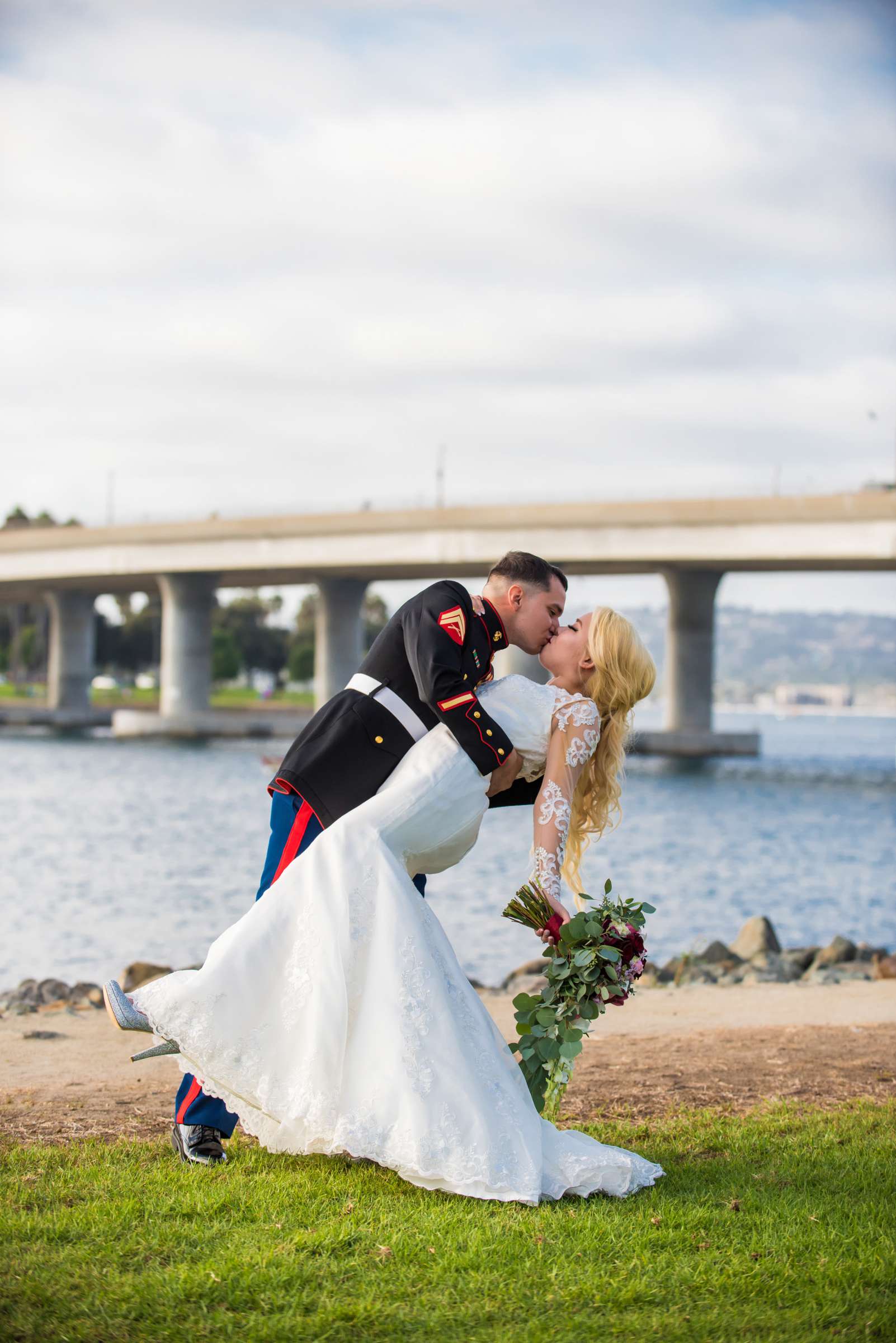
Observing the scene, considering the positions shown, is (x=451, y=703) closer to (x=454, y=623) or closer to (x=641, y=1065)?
(x=454, y=623)

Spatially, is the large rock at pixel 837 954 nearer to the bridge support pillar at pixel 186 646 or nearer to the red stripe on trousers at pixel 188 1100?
the red stripe on trousers at pixel 188 1100

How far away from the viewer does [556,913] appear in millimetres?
5059

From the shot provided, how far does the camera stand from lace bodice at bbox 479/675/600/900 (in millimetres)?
5008

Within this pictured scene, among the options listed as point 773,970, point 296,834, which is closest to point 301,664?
point 773,970

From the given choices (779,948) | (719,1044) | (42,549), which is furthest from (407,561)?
(719,1044)

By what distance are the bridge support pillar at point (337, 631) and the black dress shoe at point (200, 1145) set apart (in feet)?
180

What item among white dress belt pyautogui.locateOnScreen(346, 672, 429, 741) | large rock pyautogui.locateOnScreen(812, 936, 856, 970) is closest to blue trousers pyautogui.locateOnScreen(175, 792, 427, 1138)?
white dress belt pyautogui.locateOnScreen(346, 672, 429, 741)

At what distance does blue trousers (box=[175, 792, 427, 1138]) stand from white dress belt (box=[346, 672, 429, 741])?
47cm

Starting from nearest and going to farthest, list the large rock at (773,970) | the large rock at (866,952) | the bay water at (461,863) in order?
the large rock at (773,970) → the large rock at (866,952) → the bay water at (461,863)

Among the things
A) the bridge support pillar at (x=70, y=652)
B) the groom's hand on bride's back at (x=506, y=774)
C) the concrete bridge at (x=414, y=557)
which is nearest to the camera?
the groom's hand on bride's back at (x=506, y=774)

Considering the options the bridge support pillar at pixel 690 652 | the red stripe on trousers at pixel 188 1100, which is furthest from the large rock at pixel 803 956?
the bridge support pillar at pixel 690 652

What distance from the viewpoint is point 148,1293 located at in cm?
388

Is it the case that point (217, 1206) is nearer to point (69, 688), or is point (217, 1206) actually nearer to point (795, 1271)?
point (795, 1271)

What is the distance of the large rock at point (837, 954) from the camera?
576 inches
